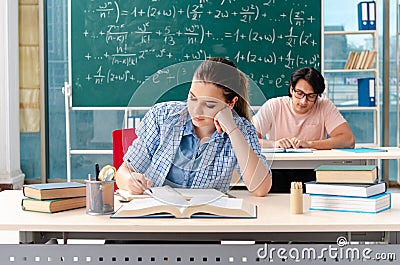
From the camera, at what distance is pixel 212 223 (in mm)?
1958

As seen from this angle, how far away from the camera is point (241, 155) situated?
2.35 meters

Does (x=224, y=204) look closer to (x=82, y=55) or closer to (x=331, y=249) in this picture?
(x=331, y=249)

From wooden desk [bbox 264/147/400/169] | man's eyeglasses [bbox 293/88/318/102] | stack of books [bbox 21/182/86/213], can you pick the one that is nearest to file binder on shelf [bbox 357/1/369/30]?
man's eyeglasses [bbox 293/88/318/102]

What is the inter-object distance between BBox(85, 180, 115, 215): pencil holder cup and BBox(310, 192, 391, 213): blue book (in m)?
0.62

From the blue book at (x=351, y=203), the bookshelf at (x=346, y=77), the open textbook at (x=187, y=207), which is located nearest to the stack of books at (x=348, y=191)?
the blue book at (x=351, y=203)

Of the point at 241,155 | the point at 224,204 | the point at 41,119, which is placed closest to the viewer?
the point at 224,204

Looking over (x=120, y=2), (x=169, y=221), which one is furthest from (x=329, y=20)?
(x=169, y=221)

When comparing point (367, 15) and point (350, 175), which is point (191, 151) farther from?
point (367, 15)

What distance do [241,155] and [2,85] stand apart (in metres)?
4.39

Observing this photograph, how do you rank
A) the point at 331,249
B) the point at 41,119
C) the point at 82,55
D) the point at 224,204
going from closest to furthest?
the point at 331,249
the point at 224,204
the point at 82,55
the point at 41,119

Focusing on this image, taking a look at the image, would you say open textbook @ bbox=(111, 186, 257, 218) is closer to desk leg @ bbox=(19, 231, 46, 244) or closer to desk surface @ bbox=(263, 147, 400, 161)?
desk leg @ bbox=(19, 231, 46, 244)

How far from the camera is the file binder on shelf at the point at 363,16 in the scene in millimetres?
6234

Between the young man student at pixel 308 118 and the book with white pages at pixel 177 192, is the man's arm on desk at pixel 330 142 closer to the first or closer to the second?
the young man student at pixel 308 118

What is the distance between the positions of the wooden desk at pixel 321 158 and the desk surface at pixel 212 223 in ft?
5.41
